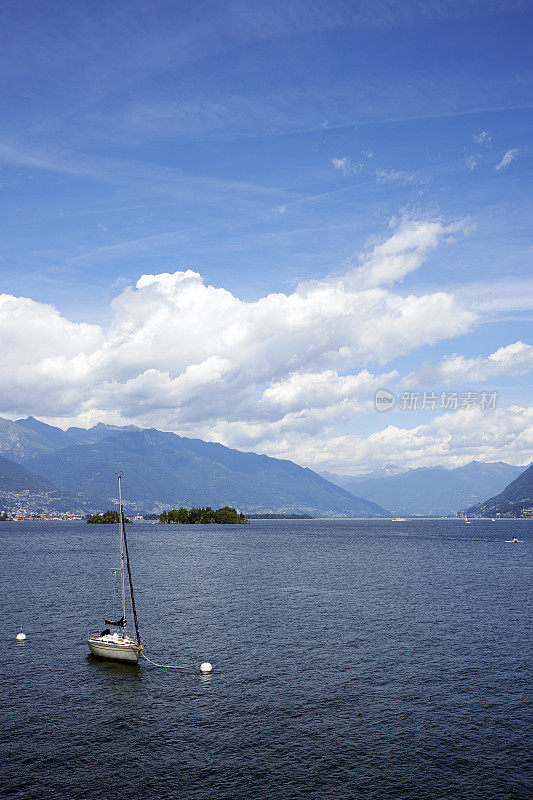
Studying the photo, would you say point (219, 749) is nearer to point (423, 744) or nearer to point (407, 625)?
point (423, 744)

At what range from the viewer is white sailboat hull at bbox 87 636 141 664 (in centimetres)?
7262

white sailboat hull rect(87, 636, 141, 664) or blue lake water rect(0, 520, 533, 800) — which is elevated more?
white sailboat hull rect(87, 636, 141, 664)

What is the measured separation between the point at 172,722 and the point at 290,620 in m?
43.6

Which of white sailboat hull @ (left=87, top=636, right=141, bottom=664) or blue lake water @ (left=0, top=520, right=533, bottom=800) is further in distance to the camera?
white sailboat hull @ (left=87, top=636, right=141, bottom=664)

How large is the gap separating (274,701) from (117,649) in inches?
902

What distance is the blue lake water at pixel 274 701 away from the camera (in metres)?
44.6

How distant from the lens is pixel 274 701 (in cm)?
6012

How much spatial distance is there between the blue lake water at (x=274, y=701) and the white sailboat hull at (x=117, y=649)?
122 centimetres

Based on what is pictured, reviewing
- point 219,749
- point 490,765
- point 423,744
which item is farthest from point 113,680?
point 490,765

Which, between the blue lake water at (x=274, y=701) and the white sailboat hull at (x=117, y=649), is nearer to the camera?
the blue lake water at (x=274, y=701)

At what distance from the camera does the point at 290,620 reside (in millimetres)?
96438

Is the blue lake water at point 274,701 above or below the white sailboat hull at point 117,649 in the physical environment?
below

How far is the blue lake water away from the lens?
1757 inches

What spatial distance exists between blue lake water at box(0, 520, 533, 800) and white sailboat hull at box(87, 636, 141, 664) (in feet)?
3.99
